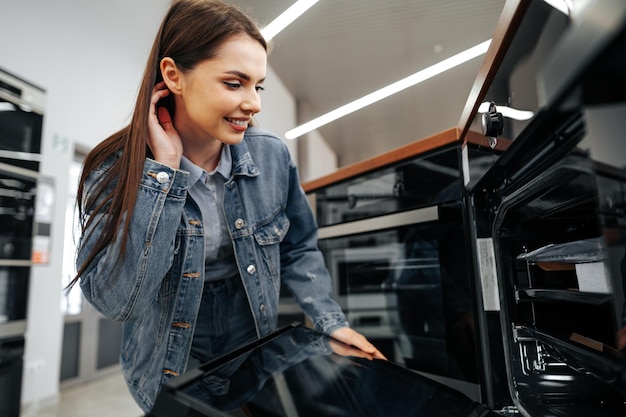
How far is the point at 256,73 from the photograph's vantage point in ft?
2.38

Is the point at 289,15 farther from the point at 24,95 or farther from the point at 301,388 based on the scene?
the point at 301,388

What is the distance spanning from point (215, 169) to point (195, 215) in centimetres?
11

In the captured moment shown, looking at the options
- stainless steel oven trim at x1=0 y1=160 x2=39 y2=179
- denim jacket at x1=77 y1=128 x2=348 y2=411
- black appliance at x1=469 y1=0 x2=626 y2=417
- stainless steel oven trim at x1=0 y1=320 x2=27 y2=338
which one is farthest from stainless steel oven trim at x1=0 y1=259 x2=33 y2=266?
black appliance at x1=469 y1=0 x2=626 y2=417

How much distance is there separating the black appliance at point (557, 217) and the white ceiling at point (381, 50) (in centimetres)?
166

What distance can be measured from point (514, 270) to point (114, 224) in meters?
A: 0.69

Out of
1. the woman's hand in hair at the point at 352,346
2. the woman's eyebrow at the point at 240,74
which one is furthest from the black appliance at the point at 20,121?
the woman's hand in hair at the point at 352,346

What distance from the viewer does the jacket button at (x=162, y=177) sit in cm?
68

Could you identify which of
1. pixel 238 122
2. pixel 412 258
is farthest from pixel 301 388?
pixel 412 258

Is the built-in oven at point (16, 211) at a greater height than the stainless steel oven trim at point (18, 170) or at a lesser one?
lesser

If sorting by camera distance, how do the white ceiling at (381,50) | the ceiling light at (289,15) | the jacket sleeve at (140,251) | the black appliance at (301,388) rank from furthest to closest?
the white ceiling at (381,50), the ceiling light at (289,15), the jacket sleeve at (140,251), the black appliance at (301,388)

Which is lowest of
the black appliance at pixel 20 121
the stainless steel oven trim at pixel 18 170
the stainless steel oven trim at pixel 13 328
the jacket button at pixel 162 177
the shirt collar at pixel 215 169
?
the stainless steel oven trim at pixel 13 328

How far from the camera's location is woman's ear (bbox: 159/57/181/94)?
73cm

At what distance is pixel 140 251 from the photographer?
2.12 ft

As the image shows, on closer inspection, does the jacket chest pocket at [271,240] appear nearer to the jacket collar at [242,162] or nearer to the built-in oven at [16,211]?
the jacket collar at [242,162]
